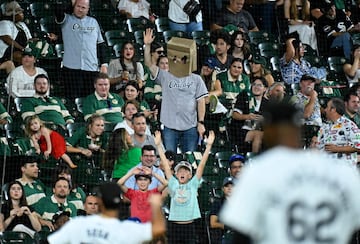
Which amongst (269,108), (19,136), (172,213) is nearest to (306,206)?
(269,108)

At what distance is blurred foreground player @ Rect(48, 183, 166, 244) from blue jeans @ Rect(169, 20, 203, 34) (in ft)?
29.1

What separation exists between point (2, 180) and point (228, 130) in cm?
304

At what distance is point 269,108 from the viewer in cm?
596

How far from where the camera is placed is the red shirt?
1278cm

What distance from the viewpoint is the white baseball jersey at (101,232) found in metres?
7.80

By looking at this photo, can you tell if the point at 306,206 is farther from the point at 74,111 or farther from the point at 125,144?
the point at 74,111

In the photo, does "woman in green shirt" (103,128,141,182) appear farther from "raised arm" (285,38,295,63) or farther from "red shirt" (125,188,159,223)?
"raised arm" (285,38,295,63)

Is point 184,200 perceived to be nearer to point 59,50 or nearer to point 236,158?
point 236,158

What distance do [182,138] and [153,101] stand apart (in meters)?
0.75

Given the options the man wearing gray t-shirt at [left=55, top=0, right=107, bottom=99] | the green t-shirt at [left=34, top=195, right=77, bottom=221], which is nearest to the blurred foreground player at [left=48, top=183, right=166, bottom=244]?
the green t-shirt at [left=34, top=195, right=77, bottom=221]

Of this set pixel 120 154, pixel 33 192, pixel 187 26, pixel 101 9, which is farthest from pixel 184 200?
pixel 101 9

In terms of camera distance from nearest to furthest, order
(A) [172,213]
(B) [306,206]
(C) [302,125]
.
→ (B) [306,206] → (A) [172,213] → (C) [302,125]

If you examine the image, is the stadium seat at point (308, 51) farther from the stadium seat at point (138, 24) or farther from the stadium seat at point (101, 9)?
the stadium seat at point (101, 9)

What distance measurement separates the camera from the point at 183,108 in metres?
14.6
